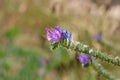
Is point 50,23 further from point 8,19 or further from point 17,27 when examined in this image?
point 8,19

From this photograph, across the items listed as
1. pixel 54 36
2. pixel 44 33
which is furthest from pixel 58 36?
pixel 44 33

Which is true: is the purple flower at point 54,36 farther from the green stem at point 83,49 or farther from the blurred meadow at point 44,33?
the blurred meadow at point 44,33

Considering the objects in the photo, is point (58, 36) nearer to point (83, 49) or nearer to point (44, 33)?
point (83, 49)

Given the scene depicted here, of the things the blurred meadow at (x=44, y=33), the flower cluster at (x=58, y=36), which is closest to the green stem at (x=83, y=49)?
the flower cluster at (x=58, y=36)

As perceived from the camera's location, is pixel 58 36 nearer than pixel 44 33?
Yes

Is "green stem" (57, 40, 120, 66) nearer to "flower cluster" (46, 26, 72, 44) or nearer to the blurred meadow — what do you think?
"flower cluster" (46, 26, 72, 44)

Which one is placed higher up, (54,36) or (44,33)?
(44,33)

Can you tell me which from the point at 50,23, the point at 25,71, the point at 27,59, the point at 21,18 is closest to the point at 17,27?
the point at 21,18

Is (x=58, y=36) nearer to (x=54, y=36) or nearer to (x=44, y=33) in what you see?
(x=54, y=36)

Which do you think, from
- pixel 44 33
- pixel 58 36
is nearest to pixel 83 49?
pixel 58 36
